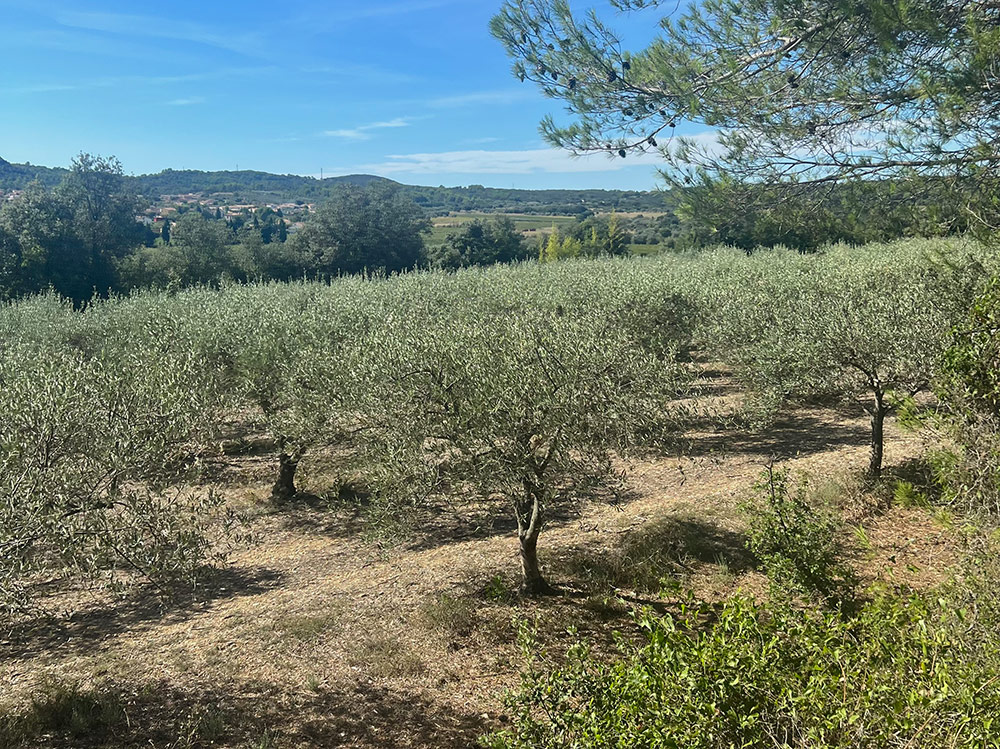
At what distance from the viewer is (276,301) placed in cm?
3041

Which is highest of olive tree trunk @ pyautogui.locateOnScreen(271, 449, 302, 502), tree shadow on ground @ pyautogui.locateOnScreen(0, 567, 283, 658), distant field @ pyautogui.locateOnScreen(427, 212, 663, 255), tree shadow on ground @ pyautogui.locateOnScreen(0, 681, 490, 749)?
distant field @ pyautogui.locateOnScreen(427, 212, 663, 255)

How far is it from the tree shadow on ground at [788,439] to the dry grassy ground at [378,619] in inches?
Answer: 56.7

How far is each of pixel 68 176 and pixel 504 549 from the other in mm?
84226

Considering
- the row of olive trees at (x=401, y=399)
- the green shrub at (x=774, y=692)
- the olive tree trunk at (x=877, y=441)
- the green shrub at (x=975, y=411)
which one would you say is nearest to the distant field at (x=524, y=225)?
the row of olive trees at (x=401, y=399)

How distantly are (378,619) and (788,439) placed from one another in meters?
Answer: 15.6

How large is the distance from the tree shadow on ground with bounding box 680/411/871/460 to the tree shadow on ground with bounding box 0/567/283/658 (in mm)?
13121

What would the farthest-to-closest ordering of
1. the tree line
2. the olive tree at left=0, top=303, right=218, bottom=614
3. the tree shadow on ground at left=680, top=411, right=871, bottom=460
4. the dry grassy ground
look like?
1. the tree line
2. the tree shadow on ground at left=680, top=411, right=871, bottom=460
3. the dry grassy ground
4. the olive tree at left=0, top=303, right=218, bottom=614

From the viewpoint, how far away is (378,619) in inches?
466

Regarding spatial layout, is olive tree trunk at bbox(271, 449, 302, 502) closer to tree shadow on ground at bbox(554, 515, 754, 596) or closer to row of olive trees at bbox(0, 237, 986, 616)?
row of olive trees at bbox(0, 237, 986, 616)

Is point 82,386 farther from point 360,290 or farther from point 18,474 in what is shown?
point 360,290

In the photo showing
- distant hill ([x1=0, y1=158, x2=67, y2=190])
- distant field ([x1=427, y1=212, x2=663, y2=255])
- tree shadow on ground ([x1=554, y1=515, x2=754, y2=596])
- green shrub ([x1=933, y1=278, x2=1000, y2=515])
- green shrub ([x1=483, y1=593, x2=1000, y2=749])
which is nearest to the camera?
green shrub ([x1=483, y1=593, x2=1000, y2=749])

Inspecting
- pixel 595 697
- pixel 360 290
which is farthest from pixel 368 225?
pixel 595 697

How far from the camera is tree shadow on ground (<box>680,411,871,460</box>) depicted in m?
19.5

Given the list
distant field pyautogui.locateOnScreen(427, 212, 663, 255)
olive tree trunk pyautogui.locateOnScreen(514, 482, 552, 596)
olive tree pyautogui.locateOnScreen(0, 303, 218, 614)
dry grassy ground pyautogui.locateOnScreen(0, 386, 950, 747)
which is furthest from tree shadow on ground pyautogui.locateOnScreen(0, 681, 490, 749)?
distant field pyautogui.locateOnScreen(427, 212, 663, 255)
